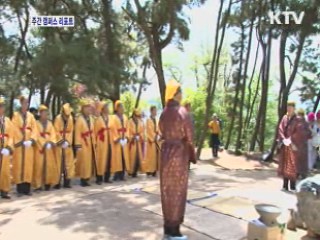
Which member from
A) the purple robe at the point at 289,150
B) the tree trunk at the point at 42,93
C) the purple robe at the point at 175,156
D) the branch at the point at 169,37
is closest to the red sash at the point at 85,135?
the purple robe at the point at 289,150

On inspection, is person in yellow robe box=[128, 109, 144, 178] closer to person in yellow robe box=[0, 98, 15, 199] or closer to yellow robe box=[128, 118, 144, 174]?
yellow robe box=[128, 118, 144, 174]

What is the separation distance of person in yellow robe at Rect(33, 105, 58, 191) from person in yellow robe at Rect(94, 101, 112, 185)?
37.4 inches

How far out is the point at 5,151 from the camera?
740 centimetres

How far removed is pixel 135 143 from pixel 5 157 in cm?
291

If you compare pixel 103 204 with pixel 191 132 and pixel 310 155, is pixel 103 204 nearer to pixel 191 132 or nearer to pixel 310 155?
pixel 191 132

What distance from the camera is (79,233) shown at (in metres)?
5.55

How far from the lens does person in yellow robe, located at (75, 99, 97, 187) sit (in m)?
8.62

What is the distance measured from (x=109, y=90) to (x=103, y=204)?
7.70 meters

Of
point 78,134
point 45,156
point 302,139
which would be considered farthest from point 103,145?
point 302,139

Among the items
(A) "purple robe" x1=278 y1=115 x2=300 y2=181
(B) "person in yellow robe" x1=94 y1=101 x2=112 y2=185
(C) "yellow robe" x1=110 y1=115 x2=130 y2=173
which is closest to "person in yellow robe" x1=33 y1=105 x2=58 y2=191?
(B) "person in yellow robe" x1=94 y1=101 x2=112 y2=185

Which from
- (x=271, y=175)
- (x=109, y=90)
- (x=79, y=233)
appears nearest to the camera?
(x=79, y=233)

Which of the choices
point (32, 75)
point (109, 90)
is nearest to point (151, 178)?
point (109, 90)

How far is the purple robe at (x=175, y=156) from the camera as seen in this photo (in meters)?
5.11

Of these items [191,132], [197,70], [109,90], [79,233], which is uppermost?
[197,70]
